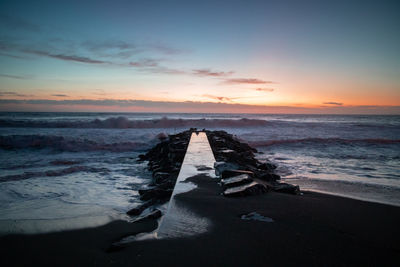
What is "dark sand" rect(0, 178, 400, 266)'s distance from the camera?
1383 mm

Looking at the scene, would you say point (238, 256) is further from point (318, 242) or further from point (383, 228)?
point (383, 228)

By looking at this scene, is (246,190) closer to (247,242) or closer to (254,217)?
(254,217)

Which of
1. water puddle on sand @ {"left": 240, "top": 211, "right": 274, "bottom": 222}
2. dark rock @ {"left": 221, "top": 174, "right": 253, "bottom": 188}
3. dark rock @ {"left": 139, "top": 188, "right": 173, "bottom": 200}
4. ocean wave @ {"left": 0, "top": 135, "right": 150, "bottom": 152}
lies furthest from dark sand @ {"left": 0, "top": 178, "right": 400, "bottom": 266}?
ocean wave @ {"left": 0, "top": 135, "right": 150, "bottom": 152}

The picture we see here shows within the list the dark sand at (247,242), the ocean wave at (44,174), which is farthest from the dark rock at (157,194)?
the ocean wave at (44,174)

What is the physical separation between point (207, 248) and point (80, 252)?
0.93 meters

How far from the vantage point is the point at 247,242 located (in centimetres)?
156

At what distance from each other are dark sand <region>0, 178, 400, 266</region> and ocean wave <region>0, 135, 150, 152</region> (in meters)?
8.63

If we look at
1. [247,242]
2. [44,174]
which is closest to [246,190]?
[247,242]

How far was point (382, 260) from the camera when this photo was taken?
1371 millimetres

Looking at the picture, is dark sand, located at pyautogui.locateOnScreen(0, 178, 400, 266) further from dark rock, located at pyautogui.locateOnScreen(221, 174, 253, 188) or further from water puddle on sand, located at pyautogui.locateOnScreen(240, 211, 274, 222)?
dark rock, located at pyautogui.locateOnScreen(221, 174, 253, 188)

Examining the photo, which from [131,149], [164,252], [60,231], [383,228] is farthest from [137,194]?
[131,149]

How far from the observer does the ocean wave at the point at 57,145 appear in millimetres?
10227

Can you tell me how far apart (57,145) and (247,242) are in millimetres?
11339

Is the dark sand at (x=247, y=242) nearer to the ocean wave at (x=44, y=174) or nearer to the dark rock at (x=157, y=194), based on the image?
the dark rock at (x=157, y=194)
